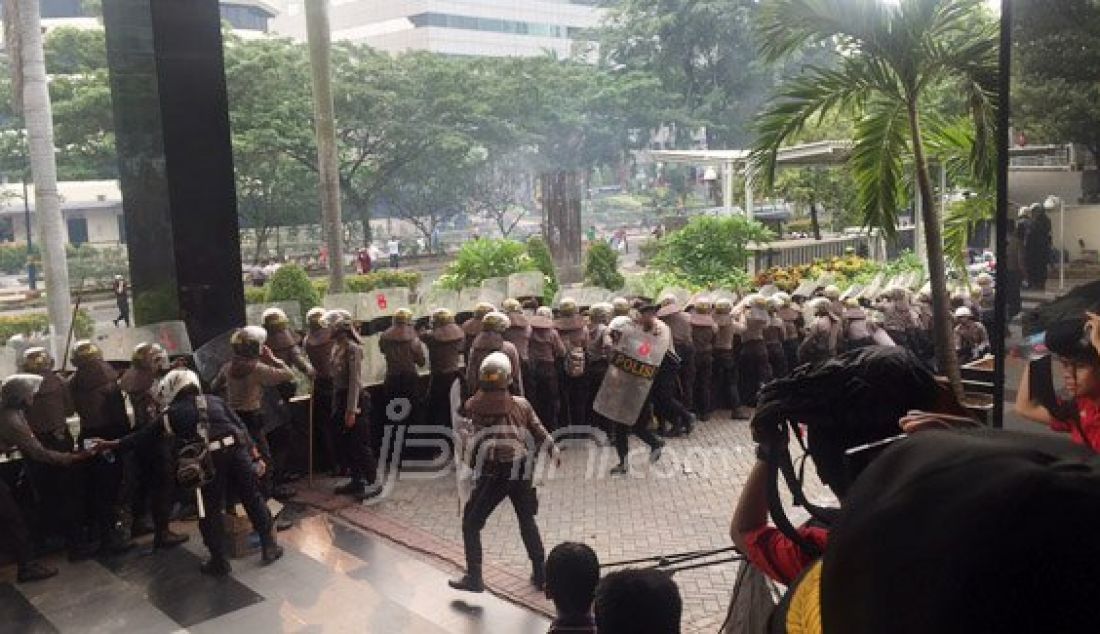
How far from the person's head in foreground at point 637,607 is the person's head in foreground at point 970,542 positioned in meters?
1.69

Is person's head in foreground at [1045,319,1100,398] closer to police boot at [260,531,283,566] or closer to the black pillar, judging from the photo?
police boot at [260,531,283,566]

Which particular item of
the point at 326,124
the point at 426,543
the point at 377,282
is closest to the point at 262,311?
the point at 426,543

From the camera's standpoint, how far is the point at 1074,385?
288cm

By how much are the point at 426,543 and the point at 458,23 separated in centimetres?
3372

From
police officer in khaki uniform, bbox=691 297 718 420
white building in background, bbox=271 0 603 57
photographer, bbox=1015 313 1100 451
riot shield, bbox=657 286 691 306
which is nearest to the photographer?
photographer, bbox=1015 313 1100 451

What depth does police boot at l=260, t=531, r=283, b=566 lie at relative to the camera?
7.22m

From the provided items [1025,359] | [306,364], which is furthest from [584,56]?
[1025,359]

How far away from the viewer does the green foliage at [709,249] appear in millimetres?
16250

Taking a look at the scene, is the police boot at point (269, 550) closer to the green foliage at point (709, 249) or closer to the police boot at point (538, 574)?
the police boot at point (538, 574)

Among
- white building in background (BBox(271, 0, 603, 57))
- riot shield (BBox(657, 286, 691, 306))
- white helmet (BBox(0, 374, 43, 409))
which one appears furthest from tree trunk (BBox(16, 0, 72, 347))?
white building in background (BBox(271, 0, 603, 57))

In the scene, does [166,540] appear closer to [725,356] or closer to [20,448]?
[20,448]

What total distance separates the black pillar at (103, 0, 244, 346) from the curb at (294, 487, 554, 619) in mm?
2090

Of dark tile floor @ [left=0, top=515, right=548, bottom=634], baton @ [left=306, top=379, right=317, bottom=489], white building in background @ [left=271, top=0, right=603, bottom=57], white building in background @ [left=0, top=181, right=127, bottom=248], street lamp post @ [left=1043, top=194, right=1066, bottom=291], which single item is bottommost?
dark tile floor @ [left=0, top=515, right=548, bottom=634]

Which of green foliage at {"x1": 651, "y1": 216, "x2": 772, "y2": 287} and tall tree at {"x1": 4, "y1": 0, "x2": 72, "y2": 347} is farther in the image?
green foliage at {"x1": 651, "y1": 216, "x2": 772, "y2": 287}
